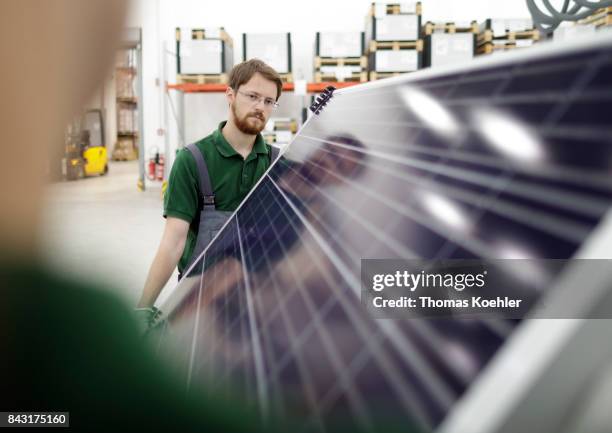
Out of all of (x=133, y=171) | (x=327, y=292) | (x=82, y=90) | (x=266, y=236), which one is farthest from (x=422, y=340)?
(x=133, y=171)

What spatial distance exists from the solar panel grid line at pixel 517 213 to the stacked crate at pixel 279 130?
7331 millimetres

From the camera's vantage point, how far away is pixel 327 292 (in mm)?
578

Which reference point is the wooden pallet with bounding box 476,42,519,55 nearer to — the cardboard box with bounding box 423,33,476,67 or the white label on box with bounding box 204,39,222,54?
the cardboard box with bounding box 423,33,476,67

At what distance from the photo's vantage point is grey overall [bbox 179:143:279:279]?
1.94 meters

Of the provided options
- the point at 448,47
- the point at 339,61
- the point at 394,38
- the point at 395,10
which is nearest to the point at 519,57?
the point at 339,61

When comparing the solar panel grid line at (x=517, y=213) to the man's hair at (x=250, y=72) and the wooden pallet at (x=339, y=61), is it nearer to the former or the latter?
the man's hair at (x=250, y=72)

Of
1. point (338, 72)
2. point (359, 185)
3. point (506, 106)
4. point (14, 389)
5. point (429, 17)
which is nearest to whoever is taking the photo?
point (14, 389)

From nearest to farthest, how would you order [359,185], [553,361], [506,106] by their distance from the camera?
[553,361] → [506,106] → [359,185]

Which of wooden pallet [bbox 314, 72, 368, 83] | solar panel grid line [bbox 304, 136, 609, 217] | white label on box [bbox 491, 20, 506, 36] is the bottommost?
solar panel grid line [bbox 304, 136, 609, 217]

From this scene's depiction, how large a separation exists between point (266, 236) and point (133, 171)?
45.7 feet

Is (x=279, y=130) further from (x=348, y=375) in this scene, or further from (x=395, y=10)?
(x=348, y=375)

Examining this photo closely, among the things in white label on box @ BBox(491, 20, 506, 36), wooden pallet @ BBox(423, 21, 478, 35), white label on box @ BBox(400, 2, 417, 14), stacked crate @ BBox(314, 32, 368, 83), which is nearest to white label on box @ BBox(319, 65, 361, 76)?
stacked crate @ BBox(314, 32, 368, 83)

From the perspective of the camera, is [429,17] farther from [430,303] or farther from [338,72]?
[430,303]

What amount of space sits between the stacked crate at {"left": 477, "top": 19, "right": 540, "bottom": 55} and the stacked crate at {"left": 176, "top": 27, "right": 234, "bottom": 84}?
164 inches
